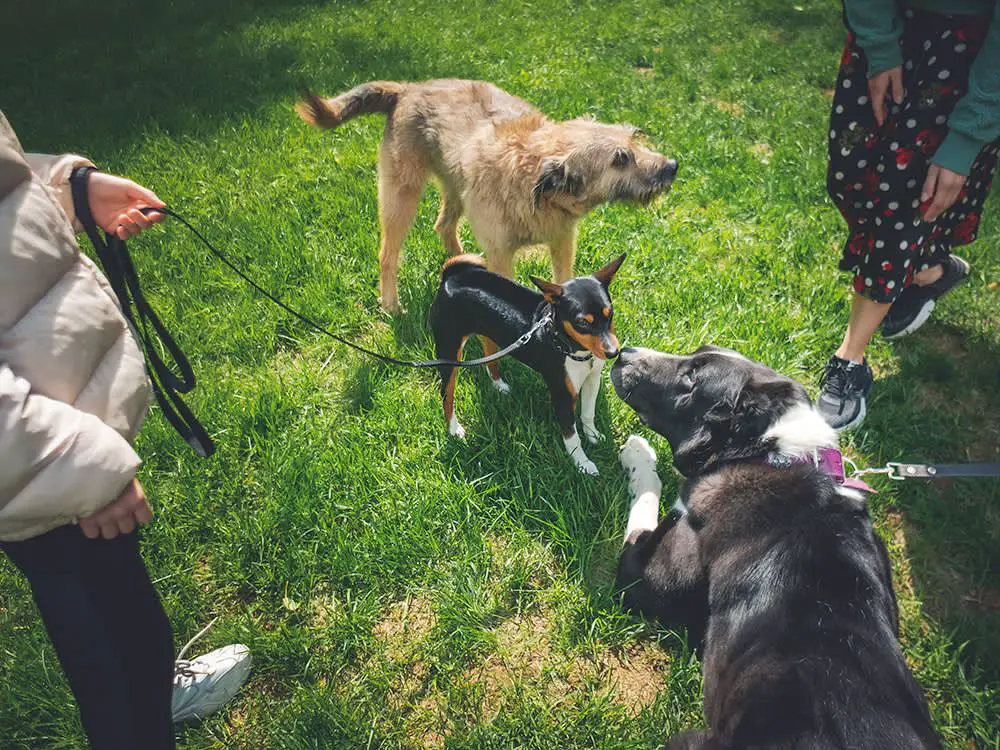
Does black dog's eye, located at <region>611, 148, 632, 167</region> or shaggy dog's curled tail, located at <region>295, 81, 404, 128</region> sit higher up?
shaggy dog's curled tail, located at <region>295, 81, 404, 128</region>

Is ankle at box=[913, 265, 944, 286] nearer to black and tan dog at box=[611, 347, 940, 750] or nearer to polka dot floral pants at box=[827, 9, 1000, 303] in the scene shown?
polka dot floral pants at box=[827, 9, 1000, 303]

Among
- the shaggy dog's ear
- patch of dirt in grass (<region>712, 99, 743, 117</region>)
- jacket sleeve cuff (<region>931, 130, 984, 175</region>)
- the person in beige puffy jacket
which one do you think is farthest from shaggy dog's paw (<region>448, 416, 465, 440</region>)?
patch of dirt in grass (<region>712, 99, 743, 117</region>)

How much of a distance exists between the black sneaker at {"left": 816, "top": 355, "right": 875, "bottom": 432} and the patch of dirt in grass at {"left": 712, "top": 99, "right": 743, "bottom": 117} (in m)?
3.67

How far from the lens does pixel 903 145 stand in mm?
2678

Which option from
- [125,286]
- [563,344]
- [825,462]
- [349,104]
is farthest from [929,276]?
[125,286]

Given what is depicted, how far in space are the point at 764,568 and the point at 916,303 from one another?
7.77 ft

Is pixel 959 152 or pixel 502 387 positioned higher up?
pixel 959 152

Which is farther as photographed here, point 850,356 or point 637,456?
point 850,356

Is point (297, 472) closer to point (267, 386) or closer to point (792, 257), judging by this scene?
point (267, 386)

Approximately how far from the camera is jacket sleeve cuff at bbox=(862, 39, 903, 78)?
2.51 metres

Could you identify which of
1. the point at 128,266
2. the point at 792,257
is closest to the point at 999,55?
the point at 792,257

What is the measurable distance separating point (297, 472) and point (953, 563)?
3.05 meters

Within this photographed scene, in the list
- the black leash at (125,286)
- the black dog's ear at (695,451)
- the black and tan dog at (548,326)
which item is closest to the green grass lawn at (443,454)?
the black and tan dog at (548,326)

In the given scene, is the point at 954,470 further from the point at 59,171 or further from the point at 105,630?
the point at 59,171
